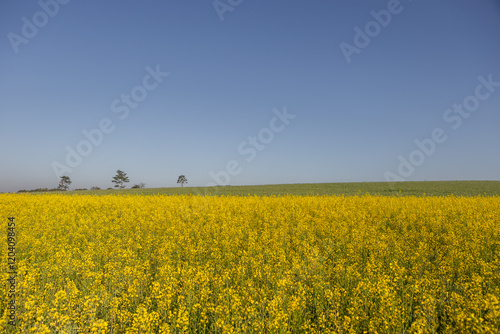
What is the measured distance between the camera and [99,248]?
723cm

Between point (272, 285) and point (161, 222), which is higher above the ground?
point (161, 222)

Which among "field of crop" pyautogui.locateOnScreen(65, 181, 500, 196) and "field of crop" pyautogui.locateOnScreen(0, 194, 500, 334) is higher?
"field of crop" pyautogui.locateOnScreen(65, 181, 500, 196)

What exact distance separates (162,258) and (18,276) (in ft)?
9.27

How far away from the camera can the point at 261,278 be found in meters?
5.02

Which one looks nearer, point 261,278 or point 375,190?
point 261,278

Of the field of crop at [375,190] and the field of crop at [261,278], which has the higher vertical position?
the field of crop at [375,190]

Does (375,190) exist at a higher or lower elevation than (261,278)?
higher

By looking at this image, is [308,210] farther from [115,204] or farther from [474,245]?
[115,204]

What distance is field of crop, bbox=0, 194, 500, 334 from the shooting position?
3602 millimetres

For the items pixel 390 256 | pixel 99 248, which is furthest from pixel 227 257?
pixel 390 256

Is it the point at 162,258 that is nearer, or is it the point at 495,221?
the point at 162,258

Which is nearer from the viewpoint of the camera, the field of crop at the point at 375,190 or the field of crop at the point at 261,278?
the field of crop at the point at 261,278

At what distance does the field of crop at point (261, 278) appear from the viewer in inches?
142

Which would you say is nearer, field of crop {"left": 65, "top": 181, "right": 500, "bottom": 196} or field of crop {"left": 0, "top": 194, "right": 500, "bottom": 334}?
field of crop {"left": 0, "top": 194, "right": 500, "bottom": 334}
